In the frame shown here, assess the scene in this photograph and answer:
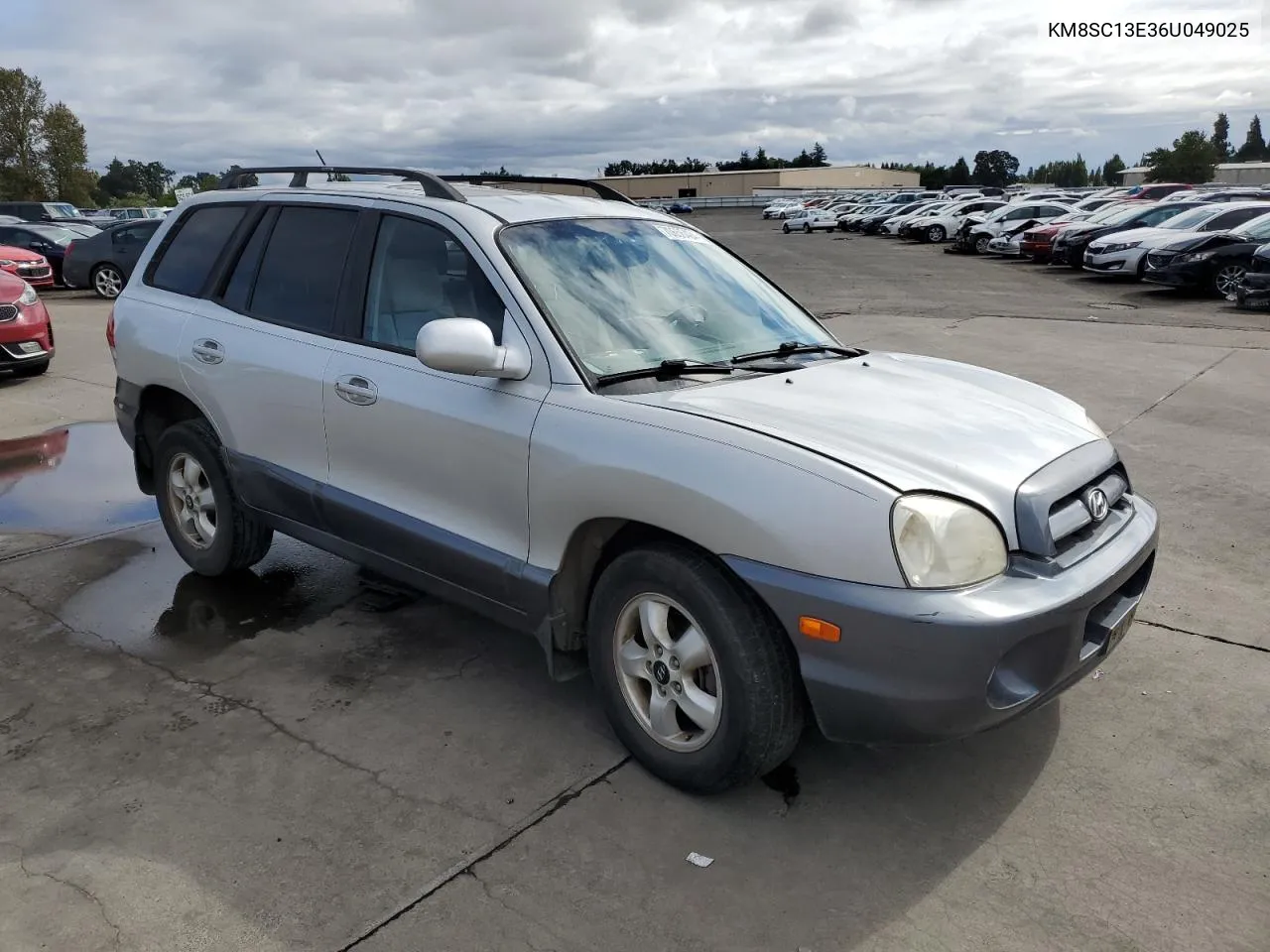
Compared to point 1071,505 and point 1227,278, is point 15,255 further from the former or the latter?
point 1227,278

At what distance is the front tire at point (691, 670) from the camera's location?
287 cm

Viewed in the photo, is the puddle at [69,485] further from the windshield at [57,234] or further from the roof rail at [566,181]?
the windshield at [57,234]

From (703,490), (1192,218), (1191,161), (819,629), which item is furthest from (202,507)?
(1191,161)

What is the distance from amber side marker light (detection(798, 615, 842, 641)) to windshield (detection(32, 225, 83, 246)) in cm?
2268

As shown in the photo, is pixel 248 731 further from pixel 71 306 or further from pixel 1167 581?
pixel 71 306

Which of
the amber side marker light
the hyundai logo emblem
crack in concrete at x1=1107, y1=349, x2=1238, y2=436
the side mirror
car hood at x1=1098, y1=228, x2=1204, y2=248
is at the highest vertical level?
the side mirror

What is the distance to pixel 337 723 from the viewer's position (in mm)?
3658

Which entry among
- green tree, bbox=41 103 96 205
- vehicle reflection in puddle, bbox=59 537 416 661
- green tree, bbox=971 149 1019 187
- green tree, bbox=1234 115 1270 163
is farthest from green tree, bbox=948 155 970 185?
vehicle reflection in puddle, bbox=59 537 416 661

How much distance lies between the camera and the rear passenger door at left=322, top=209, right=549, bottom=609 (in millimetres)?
3424

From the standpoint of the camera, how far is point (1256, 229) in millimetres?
16875

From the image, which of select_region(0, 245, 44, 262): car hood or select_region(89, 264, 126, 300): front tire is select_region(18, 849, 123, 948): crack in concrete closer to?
select_region(0, 245, 44, 262): car hood

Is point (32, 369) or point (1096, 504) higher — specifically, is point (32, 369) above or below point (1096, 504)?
below

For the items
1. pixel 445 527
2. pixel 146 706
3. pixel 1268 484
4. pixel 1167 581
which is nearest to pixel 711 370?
pixel 445 527

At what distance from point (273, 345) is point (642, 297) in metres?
1.63
